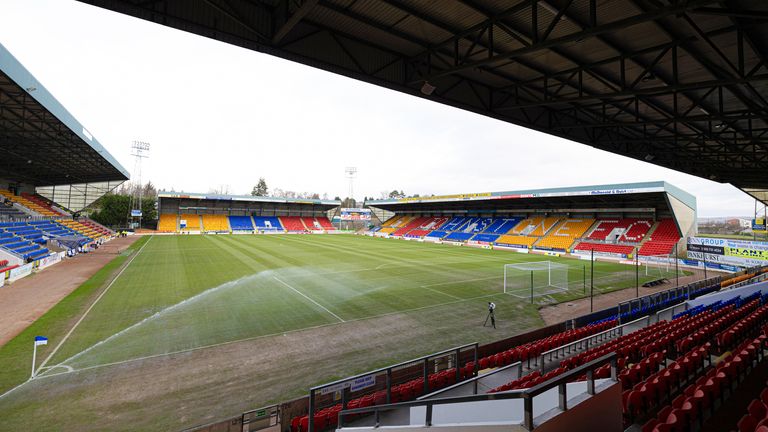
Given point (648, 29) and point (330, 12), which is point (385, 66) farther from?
point (648, 29)

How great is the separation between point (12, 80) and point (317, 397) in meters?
17.2

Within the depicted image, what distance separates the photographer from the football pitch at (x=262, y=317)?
9.21m

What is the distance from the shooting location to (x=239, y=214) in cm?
7494

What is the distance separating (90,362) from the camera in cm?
974

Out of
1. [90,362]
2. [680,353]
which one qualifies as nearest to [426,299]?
[680,353]

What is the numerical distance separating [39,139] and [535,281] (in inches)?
1493

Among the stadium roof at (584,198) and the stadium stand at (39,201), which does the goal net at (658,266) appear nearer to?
the stadium roof at (584,198)

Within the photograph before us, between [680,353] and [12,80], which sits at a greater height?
[12,80]

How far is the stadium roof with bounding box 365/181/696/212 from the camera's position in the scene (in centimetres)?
3431

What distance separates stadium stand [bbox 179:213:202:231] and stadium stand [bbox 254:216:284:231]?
36.8ft

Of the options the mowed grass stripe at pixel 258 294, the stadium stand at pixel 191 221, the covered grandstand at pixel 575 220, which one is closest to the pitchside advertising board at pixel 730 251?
the covered grandstand at pixel 575 220

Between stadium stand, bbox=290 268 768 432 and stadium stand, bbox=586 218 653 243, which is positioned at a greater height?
stadium stand, bbox=586 218 653 243

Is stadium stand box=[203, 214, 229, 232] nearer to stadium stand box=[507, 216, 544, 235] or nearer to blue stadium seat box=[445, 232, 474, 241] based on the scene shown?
blue stadium seat box=[445, 232, 474, 241]

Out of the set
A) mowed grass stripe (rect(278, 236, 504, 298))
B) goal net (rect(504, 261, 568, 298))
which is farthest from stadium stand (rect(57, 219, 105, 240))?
goal net (rect(504, 261, 568, 298))
